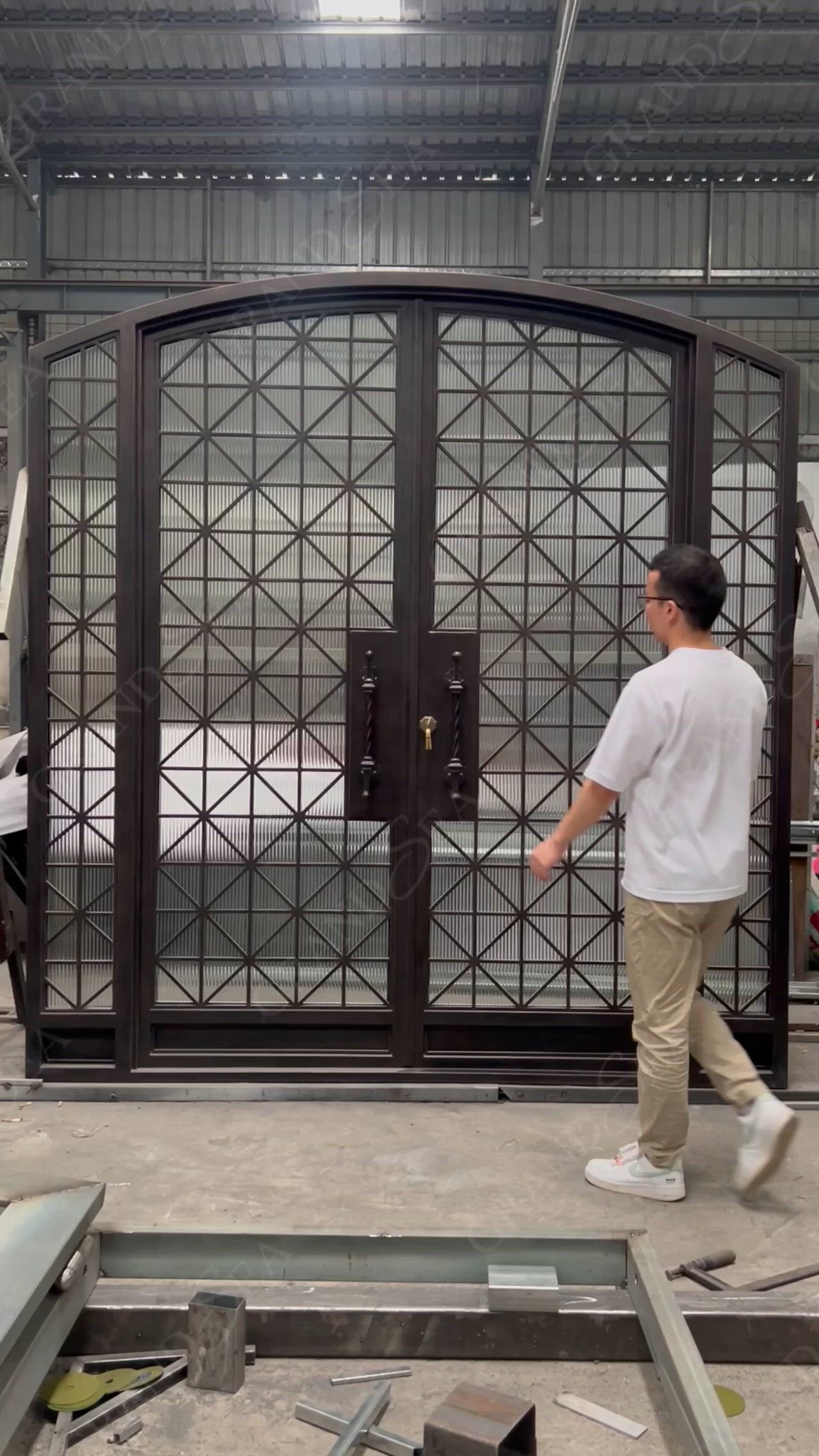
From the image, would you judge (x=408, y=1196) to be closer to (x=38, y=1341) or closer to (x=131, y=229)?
(x=38, y=1341)

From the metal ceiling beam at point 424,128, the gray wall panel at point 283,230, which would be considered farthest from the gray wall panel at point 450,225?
the metal ceiling beam at point 424,128

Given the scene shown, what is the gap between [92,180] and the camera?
10.2 metres

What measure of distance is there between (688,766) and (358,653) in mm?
1334

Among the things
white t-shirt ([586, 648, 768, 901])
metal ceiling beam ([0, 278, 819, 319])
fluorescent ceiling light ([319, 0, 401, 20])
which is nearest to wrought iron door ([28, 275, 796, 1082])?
white t-shirt ([586, 648, 768, 901])

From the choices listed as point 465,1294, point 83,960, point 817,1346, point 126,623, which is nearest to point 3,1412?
point 465,1294

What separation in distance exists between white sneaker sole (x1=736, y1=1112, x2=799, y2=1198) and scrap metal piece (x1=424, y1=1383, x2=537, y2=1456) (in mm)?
1022

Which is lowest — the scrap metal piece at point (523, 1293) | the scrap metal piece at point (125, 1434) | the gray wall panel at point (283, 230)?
the scrap metal piece at point (125, 1434)

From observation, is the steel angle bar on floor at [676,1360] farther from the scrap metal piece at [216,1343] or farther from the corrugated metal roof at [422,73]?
the corrugated metal roof at [422,73]

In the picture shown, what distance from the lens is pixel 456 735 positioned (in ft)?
12.7

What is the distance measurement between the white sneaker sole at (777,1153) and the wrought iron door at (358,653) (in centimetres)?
102

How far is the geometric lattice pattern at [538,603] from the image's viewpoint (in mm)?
3885

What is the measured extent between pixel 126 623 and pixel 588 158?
782cm

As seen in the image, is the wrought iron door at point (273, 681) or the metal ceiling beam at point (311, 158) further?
the metal ceiling beam at point (311, 158)

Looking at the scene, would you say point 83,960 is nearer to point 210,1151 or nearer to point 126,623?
point 210,1151
